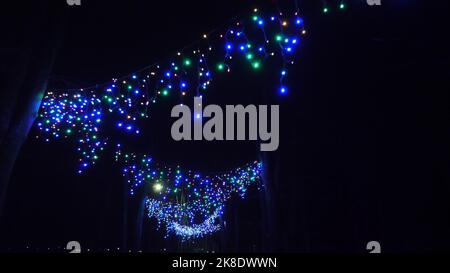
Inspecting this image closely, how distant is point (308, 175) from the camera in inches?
340

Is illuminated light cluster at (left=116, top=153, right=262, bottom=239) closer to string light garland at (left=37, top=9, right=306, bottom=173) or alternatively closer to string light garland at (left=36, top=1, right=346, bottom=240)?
string light garland at (left=36, top=1, right=346, bottom=240)

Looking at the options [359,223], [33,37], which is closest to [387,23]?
[359,223]

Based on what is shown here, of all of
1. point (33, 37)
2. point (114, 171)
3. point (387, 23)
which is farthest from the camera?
point (114, 171)

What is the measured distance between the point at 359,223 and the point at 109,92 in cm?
552

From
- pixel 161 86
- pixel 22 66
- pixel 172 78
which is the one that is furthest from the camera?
pixel 161 86

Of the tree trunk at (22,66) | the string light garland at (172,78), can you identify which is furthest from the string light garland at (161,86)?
the tree trunk at (22,66)

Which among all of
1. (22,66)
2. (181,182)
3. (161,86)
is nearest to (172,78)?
(161,86)

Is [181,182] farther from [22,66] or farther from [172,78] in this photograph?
[22,66]

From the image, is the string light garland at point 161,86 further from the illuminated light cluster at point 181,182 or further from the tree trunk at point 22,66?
the tree trunk at point 22,66

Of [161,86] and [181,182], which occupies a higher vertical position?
[181,182]

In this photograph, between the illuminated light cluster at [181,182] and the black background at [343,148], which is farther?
the illuminated light cluster at [181,182]

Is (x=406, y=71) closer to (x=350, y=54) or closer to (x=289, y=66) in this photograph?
(x=350, y=54)
